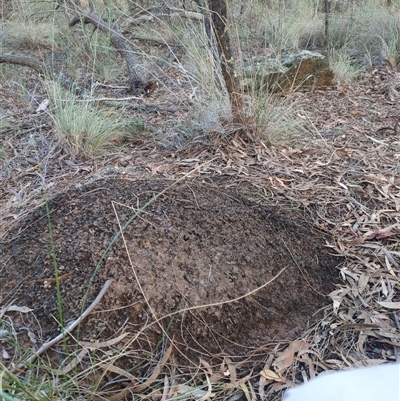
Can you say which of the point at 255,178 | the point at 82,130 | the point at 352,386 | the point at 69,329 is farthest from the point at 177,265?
the point at 82,130

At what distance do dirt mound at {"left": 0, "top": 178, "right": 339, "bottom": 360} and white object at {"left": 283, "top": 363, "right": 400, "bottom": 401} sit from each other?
0.68 meters

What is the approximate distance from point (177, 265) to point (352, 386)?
0.88m

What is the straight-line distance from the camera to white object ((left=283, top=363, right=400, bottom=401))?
631 mm

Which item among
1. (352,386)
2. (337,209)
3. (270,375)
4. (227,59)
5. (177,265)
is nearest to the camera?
(352,386)

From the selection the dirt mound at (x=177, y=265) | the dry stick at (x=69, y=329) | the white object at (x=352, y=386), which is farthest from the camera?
the dirt mound at (x=177, y=265)

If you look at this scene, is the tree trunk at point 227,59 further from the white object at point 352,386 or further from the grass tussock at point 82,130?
the white object at point 352,386

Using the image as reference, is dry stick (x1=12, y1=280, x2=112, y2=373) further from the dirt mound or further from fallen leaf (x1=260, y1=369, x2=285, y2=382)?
fallen leaf (x1=260, y1=369, x2=285, y2=382)

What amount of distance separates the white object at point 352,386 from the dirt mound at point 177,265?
2.24 ft

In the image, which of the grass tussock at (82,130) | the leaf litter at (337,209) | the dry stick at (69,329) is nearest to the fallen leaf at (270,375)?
the leaf litter at (337,209)

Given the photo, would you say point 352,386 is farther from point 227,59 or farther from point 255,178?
point 227,59

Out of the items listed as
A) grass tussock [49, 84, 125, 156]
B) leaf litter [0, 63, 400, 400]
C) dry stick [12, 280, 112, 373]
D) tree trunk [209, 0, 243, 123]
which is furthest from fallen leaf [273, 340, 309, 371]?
grass tussock [49, 84, 125, 156]

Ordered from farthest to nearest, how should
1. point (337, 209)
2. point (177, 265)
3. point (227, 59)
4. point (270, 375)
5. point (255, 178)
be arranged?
point (227, 59) → point (255, 178) → point (337, 209) → point (177, 265) → point (270, 375)

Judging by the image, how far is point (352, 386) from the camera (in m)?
0.65

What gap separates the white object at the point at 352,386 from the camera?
0.63 metres
